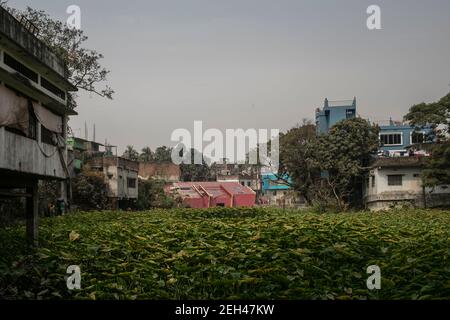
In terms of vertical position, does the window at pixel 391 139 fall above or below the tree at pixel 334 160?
above

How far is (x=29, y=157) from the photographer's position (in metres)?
10.9

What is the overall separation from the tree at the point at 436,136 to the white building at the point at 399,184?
3.18m

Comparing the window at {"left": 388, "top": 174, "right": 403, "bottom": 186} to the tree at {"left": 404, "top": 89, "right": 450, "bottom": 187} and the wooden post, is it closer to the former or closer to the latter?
the tree at {"left": 404, "top": 89, "right": 450, "bottom": 187}

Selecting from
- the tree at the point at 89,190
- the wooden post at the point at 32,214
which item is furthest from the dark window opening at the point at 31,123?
the tree at the point at 89,190

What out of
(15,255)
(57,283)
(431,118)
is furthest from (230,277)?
(431,118)

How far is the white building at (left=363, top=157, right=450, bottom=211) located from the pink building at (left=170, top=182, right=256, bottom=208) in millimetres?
10966

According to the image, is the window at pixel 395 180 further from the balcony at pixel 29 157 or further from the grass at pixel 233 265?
the balcony at pixel 29 157

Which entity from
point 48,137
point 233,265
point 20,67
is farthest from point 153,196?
point 233,265

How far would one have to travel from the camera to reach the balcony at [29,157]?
9.68 meters

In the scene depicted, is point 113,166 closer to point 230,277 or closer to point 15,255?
point 15,255

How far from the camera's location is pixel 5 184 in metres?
11.7

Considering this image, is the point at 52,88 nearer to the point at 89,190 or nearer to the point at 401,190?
the point at 89,190

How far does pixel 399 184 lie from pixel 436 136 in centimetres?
463
